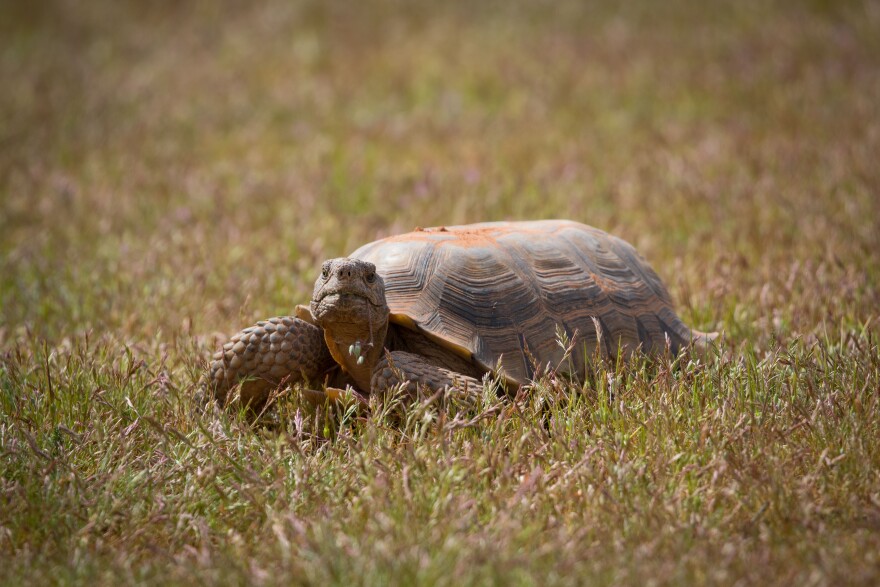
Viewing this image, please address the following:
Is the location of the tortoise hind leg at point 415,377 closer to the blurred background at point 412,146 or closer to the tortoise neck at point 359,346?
the tortoise neck at point 359,346

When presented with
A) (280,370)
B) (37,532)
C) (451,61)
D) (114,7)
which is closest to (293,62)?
(451,61)

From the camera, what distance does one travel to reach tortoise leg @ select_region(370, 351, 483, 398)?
3504mm

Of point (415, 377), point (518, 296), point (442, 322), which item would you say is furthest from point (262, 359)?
point (518, 296)

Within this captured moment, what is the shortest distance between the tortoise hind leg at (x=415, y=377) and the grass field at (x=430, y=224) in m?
0.16

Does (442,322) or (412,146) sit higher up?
(412,146)

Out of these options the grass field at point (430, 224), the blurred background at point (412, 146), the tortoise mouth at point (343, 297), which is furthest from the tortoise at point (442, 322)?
the blurred background at point (412, 146)

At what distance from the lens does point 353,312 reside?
3.53 m

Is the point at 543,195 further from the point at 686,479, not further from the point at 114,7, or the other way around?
the point at 114,7

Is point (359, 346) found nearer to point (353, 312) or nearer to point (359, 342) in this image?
point (359, 342)

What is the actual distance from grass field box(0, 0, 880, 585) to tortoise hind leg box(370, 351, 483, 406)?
0.16 metres

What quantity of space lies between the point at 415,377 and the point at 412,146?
7026 millimetres

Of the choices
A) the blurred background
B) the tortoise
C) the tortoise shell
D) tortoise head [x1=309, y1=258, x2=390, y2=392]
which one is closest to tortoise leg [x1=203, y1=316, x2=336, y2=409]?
the tortoise

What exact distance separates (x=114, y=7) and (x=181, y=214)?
34.7 feet

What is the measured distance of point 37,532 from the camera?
272 cm
